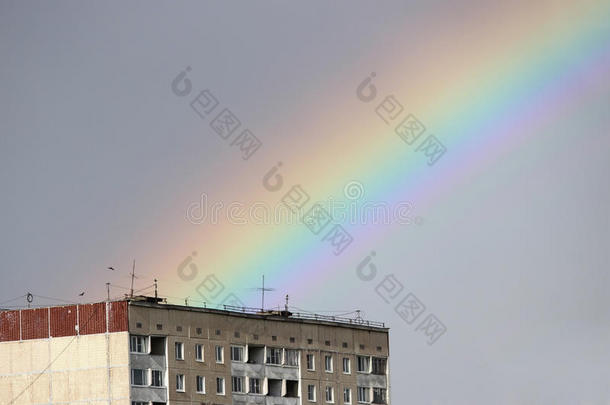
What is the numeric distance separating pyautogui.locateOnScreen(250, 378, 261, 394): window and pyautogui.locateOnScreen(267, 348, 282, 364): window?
3105 mm

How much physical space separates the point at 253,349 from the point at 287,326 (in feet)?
21.1

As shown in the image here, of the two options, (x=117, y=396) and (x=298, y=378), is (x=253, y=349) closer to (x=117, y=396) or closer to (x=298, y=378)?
(x=298, y=378)

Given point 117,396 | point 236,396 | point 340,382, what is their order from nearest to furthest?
point 117,396, point 236,396, point 340,382

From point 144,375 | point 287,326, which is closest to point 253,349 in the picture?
point 287,326

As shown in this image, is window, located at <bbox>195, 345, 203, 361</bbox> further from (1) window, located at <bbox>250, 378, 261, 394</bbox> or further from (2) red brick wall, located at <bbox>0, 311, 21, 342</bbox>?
(2) red brick wall, located at <bbox>0, 311, 21, 342</bbox>

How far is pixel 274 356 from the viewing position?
7505 inches

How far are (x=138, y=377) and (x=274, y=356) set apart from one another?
897 inches

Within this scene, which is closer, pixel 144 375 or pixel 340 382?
pixel 144 375

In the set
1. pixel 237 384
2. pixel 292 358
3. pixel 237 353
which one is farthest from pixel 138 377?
pixel 292 358

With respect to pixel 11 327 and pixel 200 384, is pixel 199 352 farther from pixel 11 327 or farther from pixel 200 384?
pixel 11 327

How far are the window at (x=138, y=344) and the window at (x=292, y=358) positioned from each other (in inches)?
929

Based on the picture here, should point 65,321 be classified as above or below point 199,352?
above

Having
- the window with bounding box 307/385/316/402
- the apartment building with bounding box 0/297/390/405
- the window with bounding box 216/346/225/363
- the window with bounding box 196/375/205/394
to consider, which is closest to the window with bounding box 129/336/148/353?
the apartment building with bounding box 0/297/390/405

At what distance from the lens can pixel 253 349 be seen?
188 metres
